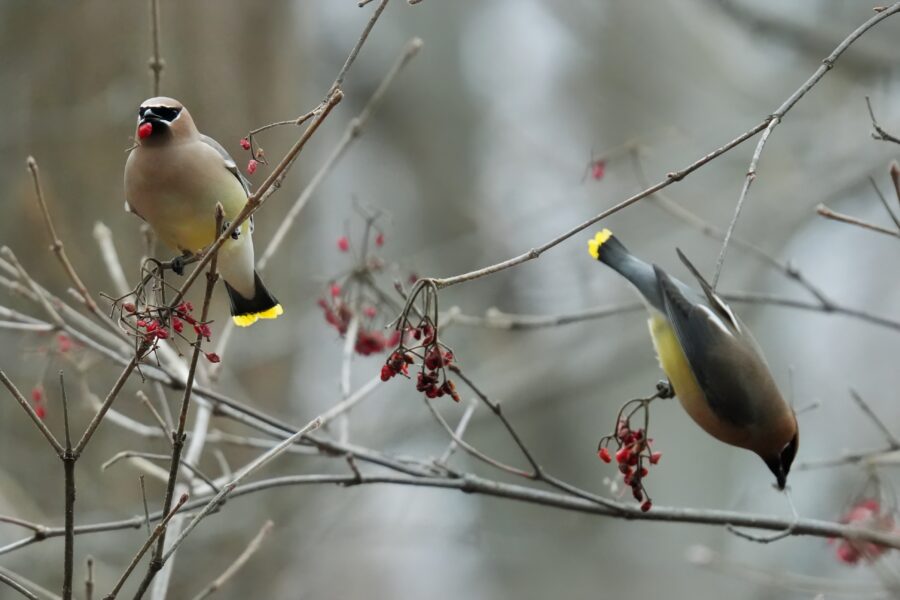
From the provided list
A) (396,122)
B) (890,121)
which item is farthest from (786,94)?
(396,122)

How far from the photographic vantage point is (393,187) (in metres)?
9.27

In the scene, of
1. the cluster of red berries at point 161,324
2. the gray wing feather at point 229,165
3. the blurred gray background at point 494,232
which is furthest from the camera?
the blurred gray background at point 494,232

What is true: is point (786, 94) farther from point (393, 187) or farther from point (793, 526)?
point (793, 526)

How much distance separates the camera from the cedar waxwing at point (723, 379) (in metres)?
2.82

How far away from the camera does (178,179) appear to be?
81.4 inches

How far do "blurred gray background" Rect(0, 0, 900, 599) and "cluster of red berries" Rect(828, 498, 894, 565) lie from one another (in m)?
0.88

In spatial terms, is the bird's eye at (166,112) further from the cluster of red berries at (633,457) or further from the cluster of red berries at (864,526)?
the cluster of red berries at (864,526)

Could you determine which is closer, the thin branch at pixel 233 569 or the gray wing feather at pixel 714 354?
the thin branch at pixel 233 569

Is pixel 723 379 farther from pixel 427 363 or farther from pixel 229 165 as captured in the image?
pixel 229 165

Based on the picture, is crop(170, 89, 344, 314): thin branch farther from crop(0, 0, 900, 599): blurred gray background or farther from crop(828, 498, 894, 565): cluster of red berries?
crop(828, 498, 894, 565): cluster of red berries

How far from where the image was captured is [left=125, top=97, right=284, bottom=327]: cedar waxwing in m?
2.03

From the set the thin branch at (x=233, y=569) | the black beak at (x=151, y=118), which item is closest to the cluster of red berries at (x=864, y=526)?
the thin branch at (x=233, y=569)

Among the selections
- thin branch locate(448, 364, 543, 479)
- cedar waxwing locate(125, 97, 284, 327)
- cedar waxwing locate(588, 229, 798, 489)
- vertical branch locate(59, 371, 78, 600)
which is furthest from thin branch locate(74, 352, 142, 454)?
cedar waxwing locate(588, 229, 798, 489)

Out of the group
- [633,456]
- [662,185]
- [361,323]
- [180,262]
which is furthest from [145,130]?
[361,323]
